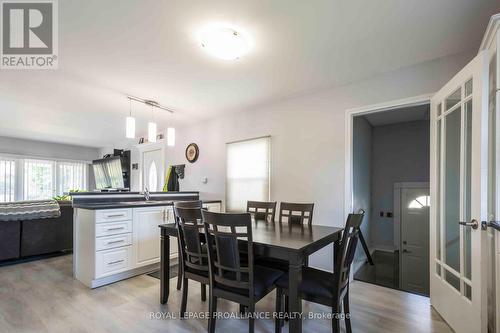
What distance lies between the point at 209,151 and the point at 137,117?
154cm

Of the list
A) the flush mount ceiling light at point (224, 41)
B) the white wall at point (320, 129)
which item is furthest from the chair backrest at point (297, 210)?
the flush mount ceiling light at point (224, 41)

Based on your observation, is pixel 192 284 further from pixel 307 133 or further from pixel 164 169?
pixel 164 169

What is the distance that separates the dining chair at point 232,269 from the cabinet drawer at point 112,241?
1.68m

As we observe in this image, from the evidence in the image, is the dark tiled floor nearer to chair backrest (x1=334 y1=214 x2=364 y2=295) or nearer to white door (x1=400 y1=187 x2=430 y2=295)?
white door (x1=400 y1=187 x2=430 y2=295)

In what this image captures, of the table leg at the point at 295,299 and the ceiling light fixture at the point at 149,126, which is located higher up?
the ceiling light fixture at the point at 149,126

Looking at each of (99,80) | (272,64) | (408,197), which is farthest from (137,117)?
(408,197)

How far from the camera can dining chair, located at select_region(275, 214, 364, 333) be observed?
63.7 inches

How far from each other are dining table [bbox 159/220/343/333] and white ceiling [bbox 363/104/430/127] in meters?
2.88

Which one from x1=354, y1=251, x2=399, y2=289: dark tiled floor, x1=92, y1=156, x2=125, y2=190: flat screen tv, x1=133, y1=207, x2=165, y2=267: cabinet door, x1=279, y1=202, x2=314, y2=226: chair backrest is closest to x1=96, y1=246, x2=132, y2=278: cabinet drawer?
x1=133, y1=207, x2=165, y2=267: cabinet door

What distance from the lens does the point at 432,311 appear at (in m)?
2.20

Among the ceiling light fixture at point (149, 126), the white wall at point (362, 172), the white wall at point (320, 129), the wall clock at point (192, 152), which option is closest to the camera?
the white wall at point (320, 129)

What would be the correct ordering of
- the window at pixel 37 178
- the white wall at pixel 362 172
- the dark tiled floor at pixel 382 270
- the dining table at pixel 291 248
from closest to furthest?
1. the dining table at pixel 291 248
2. the dark tiled floor at pixel 382 270
3. the white wall at pixel 362 172
4. the window at pixel 37 178

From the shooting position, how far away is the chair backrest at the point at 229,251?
1596mm

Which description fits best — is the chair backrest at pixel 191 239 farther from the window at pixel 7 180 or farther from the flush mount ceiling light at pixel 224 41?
the window at pixel 7 180
